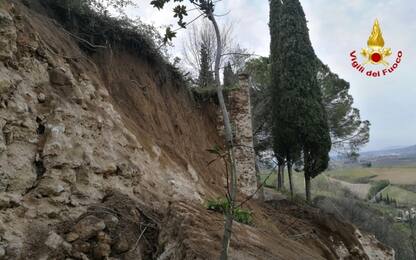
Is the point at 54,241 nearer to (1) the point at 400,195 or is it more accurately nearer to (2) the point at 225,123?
(2) the point at 225,123

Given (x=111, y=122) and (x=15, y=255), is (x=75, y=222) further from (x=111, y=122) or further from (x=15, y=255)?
(x=111, y=122)

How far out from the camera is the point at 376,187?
4019 centimetres

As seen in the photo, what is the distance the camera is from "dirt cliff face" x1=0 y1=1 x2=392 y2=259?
3771 millimetres

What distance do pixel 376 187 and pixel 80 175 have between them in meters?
40.9

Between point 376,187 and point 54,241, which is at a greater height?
point 54,241

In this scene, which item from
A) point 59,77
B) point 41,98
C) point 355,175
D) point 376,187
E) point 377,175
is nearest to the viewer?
point 41,98

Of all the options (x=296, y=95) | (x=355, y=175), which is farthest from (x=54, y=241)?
(x=355, y=175)

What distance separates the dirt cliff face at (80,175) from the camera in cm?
377

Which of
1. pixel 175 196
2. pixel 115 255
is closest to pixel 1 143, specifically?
pixel 115 255

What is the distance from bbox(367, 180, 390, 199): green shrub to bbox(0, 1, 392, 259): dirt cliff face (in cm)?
3509

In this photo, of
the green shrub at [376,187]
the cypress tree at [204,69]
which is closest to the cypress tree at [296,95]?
the cypress tree at [204,69]

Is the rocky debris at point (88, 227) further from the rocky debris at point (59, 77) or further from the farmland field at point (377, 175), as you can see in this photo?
the farmland field at point (377, 175)

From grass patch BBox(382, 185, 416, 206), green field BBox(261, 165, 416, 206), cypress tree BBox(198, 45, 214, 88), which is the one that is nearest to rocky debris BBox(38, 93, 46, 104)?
cypress tree BBox(198, 45, 214, 88)

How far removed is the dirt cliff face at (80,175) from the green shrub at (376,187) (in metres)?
35.1
